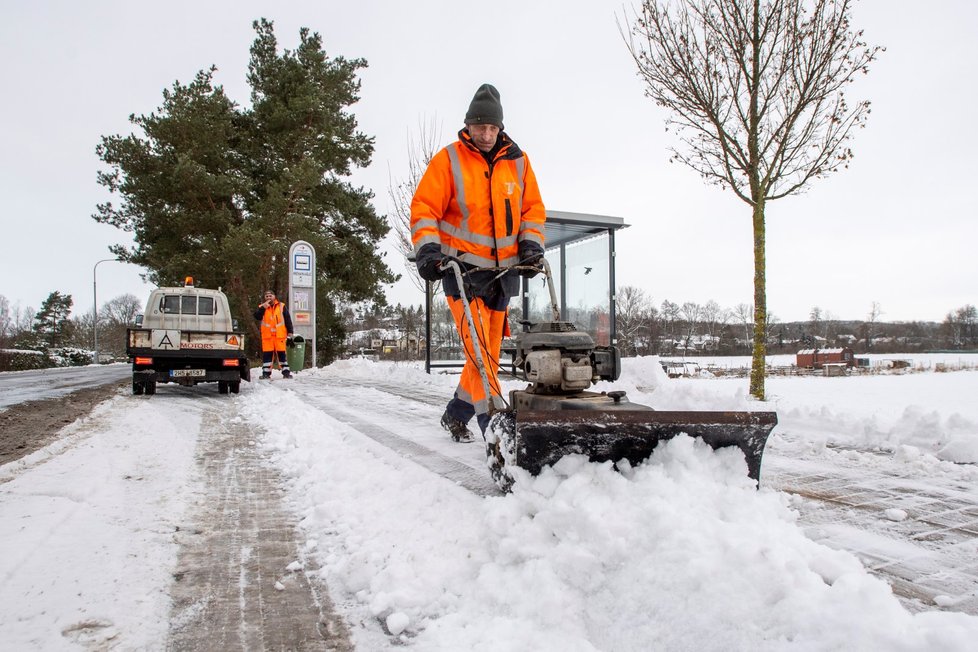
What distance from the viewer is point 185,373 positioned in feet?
29.0

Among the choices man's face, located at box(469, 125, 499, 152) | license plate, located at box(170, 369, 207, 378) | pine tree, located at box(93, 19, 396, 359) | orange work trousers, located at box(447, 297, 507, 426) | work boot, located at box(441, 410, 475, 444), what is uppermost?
pine tree, located at box(93, 19, 396, 359)

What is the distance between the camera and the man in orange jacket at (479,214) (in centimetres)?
357

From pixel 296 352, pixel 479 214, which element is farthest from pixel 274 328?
pixel 479 214

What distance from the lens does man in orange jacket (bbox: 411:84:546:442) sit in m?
3.57

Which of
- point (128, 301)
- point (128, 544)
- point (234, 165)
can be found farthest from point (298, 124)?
point (128, 301)

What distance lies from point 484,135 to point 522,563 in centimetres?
256

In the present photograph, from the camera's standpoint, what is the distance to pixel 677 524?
189cm

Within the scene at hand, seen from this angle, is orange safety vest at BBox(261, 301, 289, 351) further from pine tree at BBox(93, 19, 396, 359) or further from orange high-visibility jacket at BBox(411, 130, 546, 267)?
orange high-visibility jacket at BBox(411, 130, 546, 267)

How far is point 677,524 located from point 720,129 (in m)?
7.95

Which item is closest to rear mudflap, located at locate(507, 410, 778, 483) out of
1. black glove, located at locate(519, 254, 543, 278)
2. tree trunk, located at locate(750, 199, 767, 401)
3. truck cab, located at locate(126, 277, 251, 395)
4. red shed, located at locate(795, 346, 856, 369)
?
black glove, located at locate(519, 254, 543, 278)

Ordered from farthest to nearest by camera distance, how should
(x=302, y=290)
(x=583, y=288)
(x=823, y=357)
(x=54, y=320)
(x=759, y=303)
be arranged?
(x=54, y=320), (x=823, y=357), (x=302, y=290), (x=583, y=288), (x=759, y=303)

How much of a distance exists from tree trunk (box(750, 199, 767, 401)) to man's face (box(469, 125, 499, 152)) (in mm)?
6120

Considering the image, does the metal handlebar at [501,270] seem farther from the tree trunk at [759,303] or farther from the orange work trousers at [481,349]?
the tree trunk at [759,303]

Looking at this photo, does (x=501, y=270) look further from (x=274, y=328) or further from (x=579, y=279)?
(x=274, y=328)
